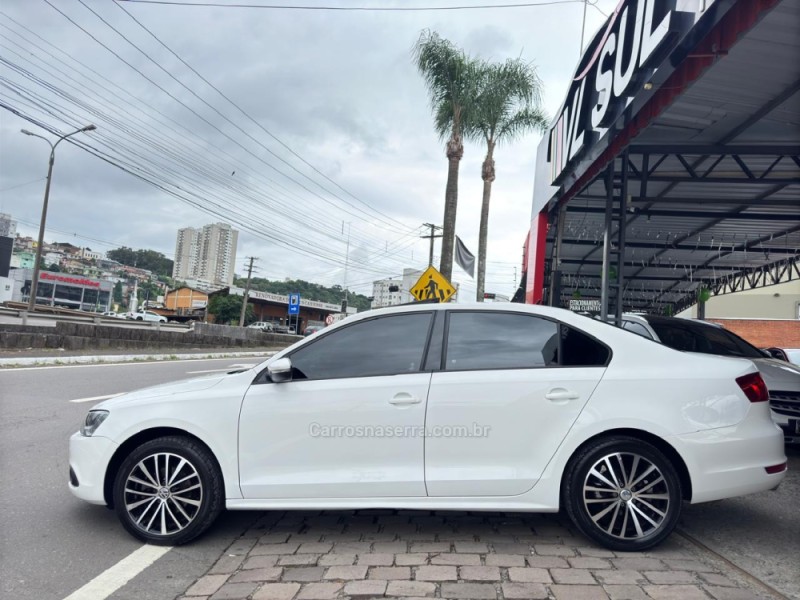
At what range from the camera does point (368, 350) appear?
4.16 meters

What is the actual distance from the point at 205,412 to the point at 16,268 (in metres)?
101

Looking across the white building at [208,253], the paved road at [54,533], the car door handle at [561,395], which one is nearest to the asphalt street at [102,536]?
the paved road at [54,533]

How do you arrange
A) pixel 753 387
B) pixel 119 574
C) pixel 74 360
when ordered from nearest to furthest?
1. pixel 119 574
2. pixel 753 387
3. pixel 74 360

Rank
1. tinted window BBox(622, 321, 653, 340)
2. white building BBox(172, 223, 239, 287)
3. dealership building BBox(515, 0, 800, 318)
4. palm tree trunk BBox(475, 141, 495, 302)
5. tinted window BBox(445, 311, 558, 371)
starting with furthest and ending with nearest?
white building BBox(172, 223, 239, 287) → palm tree trunk BBox(475, 141, 495, 302) → tinted window BBox(622, 321, 653, 340) → dealership building BBox(515, 0, 800, 318) → tinted window BBox(445, 311, 558, 371)

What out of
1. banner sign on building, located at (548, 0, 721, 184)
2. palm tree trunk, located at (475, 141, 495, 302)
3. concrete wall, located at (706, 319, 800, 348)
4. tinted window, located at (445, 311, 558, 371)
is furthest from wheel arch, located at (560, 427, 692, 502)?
concrete wall, located at (706, 319, 800, 348)

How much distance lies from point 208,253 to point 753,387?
110 metres

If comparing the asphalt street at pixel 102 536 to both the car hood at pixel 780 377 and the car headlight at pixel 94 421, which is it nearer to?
the car headlight at pixel 94 421

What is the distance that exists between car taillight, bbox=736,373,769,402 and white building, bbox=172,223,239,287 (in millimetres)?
103428

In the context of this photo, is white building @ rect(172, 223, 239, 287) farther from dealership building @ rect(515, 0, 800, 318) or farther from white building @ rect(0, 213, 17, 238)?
dealership building @ rect(515, 0, 800, 318)

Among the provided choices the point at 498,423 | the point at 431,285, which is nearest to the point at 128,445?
the point at 498,423

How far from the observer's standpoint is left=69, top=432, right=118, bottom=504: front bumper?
4023 millimetres

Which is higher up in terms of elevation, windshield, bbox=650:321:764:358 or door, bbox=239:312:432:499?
windshield, bbox=650:321:764:358

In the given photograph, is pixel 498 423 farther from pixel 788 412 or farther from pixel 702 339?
pixel 702 339

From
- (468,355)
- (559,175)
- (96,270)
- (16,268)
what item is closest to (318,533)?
(468,355)
